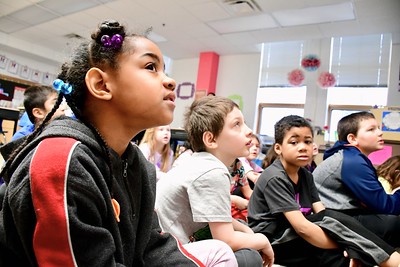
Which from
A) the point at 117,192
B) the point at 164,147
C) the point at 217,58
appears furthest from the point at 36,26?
the point at 117,192

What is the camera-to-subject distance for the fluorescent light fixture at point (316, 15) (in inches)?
152

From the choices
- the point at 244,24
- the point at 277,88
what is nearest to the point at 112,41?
the point at 244,24

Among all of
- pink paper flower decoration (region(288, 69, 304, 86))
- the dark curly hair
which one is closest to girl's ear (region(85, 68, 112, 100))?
the dark curly hair

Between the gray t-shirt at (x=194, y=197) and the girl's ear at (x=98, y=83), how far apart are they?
1.51ft

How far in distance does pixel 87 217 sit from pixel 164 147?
2.20 metres

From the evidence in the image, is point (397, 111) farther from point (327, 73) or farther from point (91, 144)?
point (91, 144)

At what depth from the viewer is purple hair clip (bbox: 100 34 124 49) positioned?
716 mm

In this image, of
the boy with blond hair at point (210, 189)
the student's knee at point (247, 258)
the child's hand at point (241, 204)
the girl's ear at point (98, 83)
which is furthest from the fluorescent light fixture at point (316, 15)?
the girl's ear at point (98, 83)

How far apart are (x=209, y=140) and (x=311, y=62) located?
4479 mm

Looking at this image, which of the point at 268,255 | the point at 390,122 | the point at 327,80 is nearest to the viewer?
the point at 268,255

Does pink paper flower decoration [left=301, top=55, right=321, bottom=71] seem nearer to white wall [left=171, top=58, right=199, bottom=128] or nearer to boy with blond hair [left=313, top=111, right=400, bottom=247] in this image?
white wall [left=171, top=58, right=199, bottom=128]

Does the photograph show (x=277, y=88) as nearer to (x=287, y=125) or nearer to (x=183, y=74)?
(x=183, y=74)

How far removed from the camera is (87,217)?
0.56 m

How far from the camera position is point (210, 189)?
3.28ft
